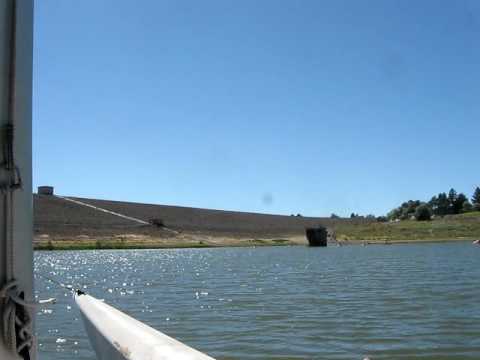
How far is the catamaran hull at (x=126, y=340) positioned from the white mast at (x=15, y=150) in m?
1.29

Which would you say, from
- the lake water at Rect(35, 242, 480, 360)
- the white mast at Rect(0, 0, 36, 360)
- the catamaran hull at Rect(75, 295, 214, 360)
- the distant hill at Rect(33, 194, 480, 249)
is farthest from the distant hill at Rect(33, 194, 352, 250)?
the white mast at Rect(0, 0, 36, 360)

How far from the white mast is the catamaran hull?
1.29 metres

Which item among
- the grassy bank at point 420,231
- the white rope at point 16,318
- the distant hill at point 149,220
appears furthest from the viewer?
the grassy bank at point 420,231

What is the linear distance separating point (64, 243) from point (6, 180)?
11780cm

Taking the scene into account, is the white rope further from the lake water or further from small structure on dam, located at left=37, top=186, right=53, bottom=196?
small structure on dam, located at left=37, top=186, right=53, bottom=196

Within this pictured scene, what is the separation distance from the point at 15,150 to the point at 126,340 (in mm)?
2523

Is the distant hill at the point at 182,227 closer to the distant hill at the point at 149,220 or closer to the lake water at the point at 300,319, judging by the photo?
the distant hill at the point at 149,220

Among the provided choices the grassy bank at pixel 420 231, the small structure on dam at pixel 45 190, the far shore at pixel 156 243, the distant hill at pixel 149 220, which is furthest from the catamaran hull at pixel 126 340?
the grassy bank at pixel 420 231

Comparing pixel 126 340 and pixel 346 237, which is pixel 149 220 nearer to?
pixel 346 237

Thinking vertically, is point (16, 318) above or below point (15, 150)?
below

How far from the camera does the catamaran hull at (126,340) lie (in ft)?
15.3

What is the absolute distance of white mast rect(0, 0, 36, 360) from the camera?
11.3 ft

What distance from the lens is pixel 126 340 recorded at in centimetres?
541

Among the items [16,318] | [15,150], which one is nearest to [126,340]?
[16,318]
